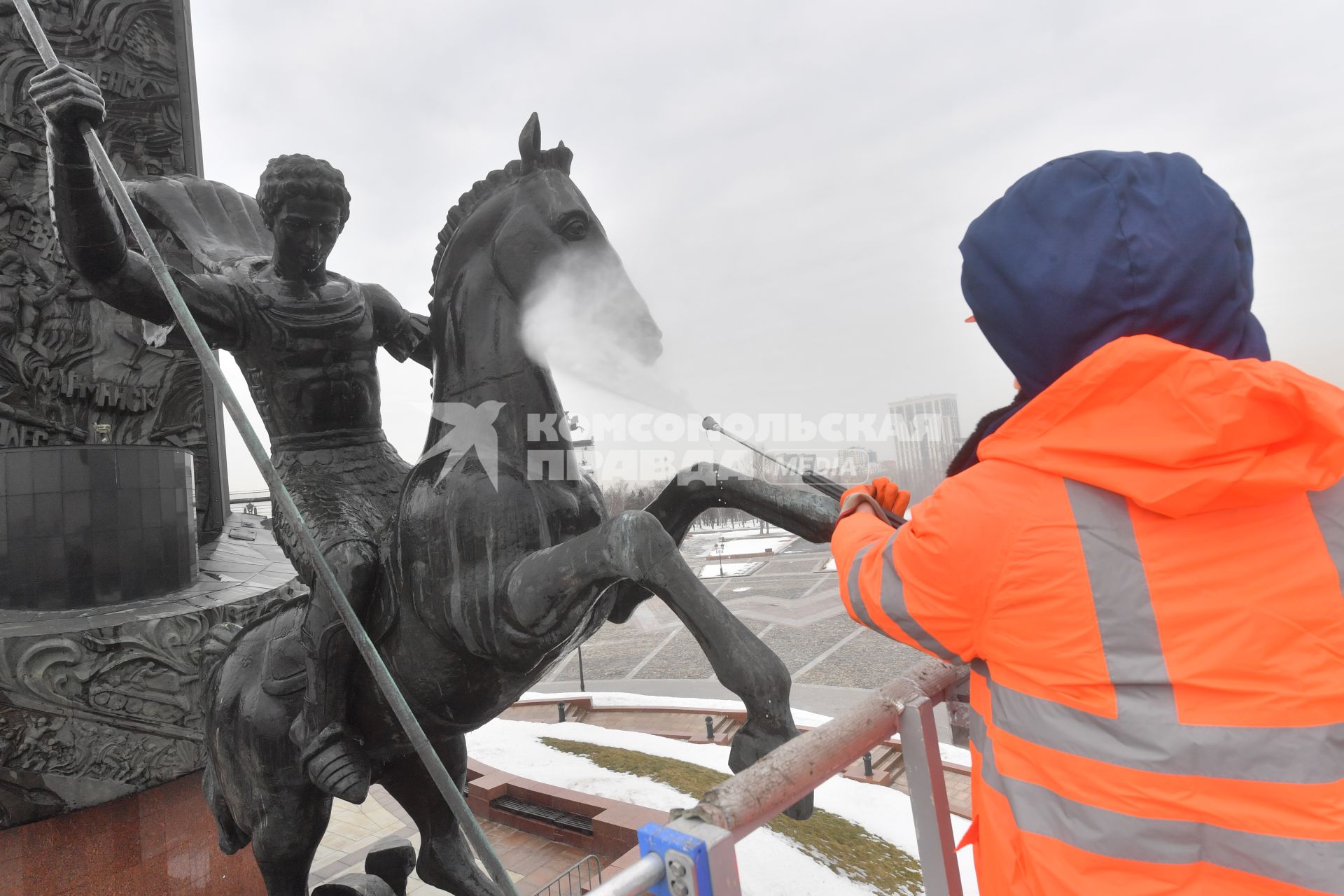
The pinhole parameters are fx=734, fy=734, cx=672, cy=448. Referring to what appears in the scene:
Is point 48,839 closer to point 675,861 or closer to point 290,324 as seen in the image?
point 290,324

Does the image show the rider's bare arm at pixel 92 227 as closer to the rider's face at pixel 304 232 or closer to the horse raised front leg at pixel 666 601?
the rider's face at pixel 304 232

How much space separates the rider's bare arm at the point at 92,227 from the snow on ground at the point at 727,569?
30.5 meters

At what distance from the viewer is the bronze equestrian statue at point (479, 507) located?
2.28 m

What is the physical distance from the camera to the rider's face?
2602 mm

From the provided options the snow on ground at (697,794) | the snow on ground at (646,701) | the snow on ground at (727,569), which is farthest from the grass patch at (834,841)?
the snow on ground at (727,569)

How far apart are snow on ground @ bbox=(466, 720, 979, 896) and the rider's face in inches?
125

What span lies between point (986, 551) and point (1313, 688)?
40cm

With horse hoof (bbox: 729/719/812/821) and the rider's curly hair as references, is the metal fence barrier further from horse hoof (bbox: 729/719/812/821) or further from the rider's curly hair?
the rider's curly hair

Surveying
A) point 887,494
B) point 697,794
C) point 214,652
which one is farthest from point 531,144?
point 697,794

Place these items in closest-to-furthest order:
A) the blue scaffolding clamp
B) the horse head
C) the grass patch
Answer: the blue scaffolding clamp
the horse head
the grass patch

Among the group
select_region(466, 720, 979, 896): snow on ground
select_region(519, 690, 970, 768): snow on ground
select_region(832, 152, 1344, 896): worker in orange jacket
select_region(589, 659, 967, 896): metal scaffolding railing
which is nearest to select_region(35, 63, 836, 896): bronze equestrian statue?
select_region(589, 659, 967, 896): metal scaffolding railing

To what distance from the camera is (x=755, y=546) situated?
141ft

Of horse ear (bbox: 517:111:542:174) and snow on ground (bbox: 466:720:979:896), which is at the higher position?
horse ear (bbox: 517:111:542:174)

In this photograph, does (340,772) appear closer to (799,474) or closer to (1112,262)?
(799,474)
